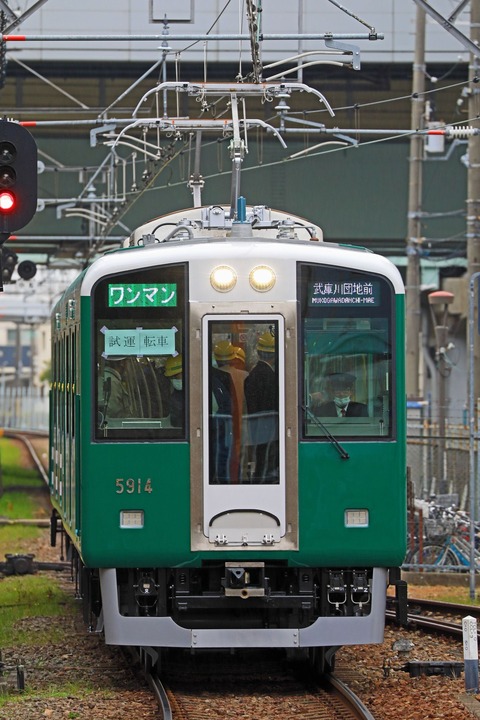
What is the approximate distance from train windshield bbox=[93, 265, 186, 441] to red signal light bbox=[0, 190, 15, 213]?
986 millimetres

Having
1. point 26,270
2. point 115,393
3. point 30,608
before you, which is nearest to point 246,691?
point 115,393

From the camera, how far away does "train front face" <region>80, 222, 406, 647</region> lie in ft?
29.9

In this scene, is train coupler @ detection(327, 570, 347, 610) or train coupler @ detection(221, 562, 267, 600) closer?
train coupler @ detection(221, 562, 267, 600)

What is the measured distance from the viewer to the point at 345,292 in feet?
30.5

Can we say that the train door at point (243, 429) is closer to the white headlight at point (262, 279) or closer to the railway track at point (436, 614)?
the white headlight at point (262, 279)

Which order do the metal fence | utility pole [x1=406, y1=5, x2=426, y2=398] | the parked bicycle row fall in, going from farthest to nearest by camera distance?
1. utility pole [x1=406, y1=5, x2=426, y2=398]
2. the metal fence
3. the parked bicycle row

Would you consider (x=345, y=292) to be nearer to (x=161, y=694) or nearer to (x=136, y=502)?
(x=136, y=502)

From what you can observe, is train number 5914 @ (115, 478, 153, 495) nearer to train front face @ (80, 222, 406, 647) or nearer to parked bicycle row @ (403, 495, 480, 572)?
train front face @ (80, 222, 406, 647)

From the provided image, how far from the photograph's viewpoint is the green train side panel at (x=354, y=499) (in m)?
9.14

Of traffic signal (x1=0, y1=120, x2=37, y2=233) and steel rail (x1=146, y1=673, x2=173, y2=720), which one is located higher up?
traffic signal (x1=0, y1=120, x2=37, y2=233)

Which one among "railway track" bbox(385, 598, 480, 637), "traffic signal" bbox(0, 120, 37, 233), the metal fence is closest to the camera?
"traffic signal" bbox(0, 120, 37, 233)

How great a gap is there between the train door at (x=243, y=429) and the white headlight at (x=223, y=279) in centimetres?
19

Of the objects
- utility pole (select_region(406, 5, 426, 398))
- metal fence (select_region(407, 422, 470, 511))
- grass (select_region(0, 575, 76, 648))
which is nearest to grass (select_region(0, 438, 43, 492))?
utility pole (select_region(406, 5, 426, 398))

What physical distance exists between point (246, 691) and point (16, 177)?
3.64 m
